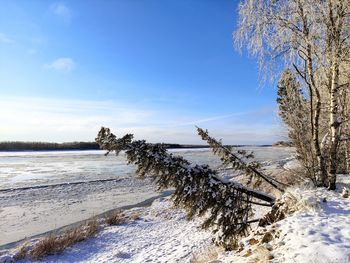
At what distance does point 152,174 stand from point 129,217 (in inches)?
263

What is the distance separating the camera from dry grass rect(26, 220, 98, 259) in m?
9.52

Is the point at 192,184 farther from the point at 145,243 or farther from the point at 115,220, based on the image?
the point at 115,220

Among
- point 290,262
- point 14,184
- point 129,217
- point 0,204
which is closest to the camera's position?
point 290,262

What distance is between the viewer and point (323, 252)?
4.71 metres

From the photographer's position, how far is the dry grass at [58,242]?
9.52 m

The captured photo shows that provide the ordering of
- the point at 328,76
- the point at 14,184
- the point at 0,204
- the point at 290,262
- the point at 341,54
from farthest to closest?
the point at 14,184, the point at 0,204, the point at 328,76, the point at 341,54, the point at 290,262

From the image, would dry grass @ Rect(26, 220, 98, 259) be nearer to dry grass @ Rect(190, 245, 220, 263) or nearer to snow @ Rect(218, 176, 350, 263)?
dry grass @ Rect(190, 245, 220, 263)

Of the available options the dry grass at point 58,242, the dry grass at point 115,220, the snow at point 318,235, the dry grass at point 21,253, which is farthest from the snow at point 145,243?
the snow at point 318,235

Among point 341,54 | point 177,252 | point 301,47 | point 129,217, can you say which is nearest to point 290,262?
point 177,252

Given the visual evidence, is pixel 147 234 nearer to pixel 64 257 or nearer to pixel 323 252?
pixel 64 257

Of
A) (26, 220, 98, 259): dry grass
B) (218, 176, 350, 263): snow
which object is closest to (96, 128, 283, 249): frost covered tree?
(218, 176, 350, 263): snow

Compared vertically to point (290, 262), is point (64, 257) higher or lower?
lower

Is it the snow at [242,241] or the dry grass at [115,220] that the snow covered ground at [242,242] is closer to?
the snow at [242,241]

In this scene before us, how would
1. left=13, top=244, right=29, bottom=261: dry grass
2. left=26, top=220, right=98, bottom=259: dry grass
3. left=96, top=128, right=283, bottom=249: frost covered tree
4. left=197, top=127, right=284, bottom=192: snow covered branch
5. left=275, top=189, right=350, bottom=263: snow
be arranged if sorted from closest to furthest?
left=275, top=189, right=350, bottom=263: snow
left=96, top=128, right=283, bottom=249: frost covered tree
left=197, top=127, right=284, bottom=192: snow covered branch
left=13, top=244, right=29, bottom=261: dry grass
left=26, top=220, right=98, bottom=259: dry grass
